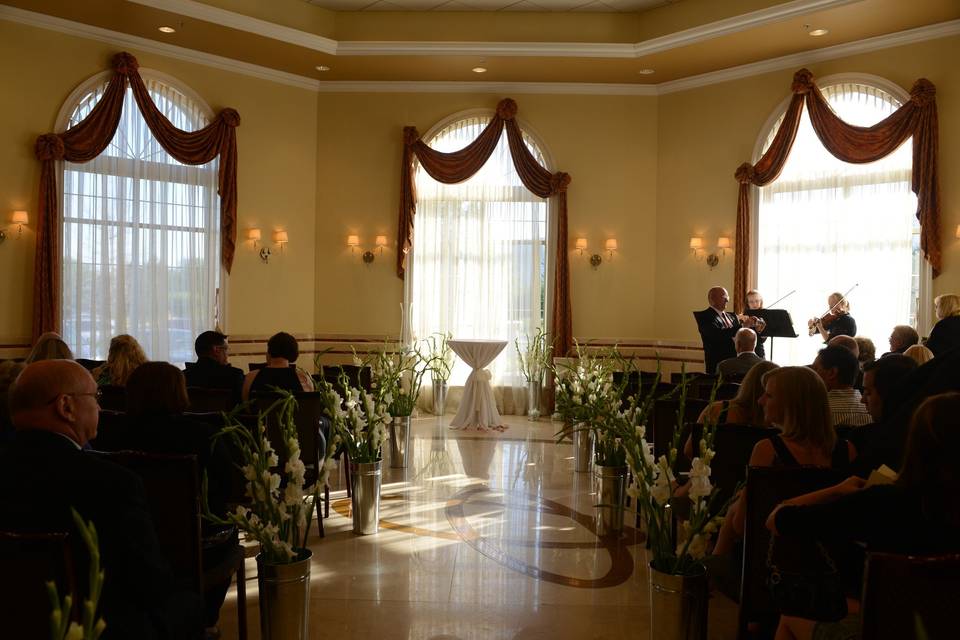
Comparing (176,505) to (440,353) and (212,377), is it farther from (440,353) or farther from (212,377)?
(440,353)

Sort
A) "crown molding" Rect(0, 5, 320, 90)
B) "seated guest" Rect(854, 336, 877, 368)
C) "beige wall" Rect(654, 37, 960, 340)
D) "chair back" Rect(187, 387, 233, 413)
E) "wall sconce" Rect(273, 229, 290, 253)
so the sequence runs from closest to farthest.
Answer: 1. "chair back" Rect(187, 387, 233, 413)
2. "seated guest" Rect(854, 336, 877, 368)
3. "crown molding" Rect(0, 5, 320, 90)
4. "beige wall" Rect(654, 37, 960, 340)
5. "wall sconce" Rect(273, 229, 290, 253)

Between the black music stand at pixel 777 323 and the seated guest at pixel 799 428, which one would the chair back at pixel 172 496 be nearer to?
the seated guest at pixel 799 428

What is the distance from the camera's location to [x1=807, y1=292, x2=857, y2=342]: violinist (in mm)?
8602

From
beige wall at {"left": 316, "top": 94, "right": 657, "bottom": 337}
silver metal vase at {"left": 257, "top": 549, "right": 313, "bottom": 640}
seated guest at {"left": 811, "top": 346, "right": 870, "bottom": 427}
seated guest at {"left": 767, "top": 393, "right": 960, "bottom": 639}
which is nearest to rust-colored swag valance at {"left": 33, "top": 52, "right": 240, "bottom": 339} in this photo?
beige wall at {"left": 316, "top": 94, "right": 657, "bottom": 337}

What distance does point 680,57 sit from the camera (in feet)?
32.9

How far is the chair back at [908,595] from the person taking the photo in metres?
1.67

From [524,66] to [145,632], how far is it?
9485mm

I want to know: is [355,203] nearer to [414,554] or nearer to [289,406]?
[414,554]

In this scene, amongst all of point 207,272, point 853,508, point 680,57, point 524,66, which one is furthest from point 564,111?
point 853,508

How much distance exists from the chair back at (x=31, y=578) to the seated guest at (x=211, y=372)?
3804mm

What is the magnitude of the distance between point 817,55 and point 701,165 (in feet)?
6.32

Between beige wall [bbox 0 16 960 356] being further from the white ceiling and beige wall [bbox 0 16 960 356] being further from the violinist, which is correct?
the violinist

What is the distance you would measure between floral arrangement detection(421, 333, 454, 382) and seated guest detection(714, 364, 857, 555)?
797 centimetres

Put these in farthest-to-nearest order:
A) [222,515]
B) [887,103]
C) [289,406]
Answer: [887,103], [222,515], [289,406]
